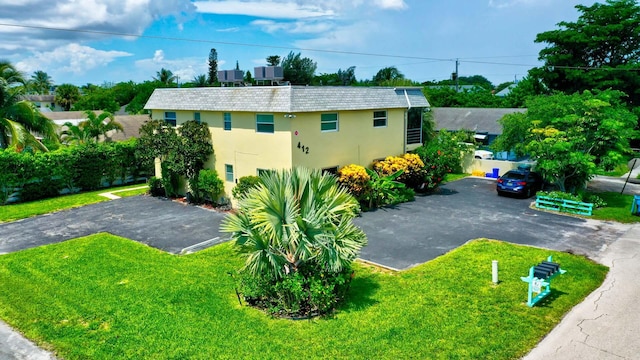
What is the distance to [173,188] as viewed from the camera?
25.0 m

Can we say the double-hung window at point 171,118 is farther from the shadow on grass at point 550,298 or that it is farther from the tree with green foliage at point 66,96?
the tree with green foliage at point 66,96

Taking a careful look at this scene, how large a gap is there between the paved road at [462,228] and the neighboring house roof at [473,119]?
19.3m

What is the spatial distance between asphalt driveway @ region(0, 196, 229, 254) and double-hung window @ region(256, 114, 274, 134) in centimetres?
460

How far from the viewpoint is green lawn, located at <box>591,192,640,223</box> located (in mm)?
19938

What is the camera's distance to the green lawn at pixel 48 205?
21897 mm

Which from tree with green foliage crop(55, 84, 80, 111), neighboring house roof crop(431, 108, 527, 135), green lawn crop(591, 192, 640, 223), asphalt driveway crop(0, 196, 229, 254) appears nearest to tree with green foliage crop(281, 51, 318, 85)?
neighboring house roof crop(431, 108, 527, 135)

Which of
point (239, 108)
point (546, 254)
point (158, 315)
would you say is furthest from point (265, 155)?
point (546, 254)

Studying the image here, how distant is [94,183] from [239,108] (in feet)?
42.7

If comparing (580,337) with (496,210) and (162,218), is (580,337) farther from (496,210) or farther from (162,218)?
(162,218)

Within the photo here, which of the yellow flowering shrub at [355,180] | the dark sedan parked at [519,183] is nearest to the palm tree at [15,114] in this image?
the yellow flowering shrub at [355,180]

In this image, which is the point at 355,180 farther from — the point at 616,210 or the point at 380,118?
the point at 616,210

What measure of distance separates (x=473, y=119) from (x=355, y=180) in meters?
27.1

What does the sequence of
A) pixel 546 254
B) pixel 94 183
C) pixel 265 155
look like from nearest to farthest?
1. pixel 546 254
2. pixel 265 155
3. pixel 94 183

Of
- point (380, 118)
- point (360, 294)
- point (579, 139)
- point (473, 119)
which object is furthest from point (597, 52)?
point (360, 294)
